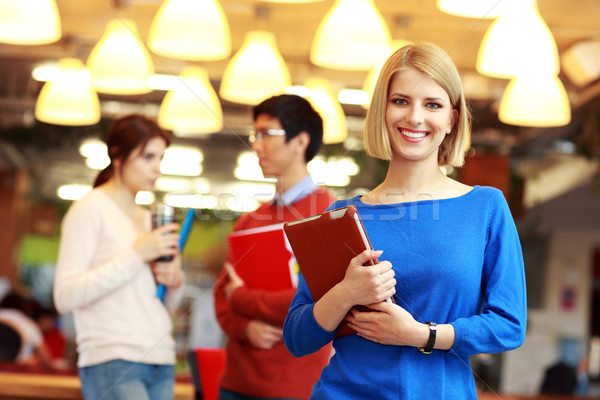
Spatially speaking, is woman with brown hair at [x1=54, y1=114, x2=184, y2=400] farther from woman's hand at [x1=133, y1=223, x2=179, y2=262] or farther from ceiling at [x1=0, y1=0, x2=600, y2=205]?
ceiling at [x1=0, y1=0, x2=600, y2=205]

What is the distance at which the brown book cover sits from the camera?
1.39 m

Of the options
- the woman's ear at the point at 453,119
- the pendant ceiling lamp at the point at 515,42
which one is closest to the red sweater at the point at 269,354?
the woman's ear at the point at 453,119

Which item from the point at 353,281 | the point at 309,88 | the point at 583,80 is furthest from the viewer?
the point at 583,80

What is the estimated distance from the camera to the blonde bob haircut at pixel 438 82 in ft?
4.90

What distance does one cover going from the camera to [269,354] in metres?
2.26

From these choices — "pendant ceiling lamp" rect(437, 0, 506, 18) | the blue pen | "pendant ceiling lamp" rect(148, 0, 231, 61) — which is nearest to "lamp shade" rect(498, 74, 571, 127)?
"pendant ceiling lamp" rect(437, 0, 506, 18)

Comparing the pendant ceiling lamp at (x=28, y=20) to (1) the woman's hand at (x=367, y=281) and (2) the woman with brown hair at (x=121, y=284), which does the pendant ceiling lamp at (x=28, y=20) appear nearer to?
(2) the woman with brown hair at (x=121, y=284)

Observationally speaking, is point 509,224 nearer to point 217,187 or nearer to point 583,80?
point 583,80

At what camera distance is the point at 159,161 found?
2455mm

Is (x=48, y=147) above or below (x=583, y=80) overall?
below

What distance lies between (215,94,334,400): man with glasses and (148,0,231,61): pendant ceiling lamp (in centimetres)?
66

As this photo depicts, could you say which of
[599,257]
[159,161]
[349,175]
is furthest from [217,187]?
[159,161]

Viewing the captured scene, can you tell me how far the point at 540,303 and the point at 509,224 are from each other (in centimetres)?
1134

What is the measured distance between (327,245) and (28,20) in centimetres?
194
